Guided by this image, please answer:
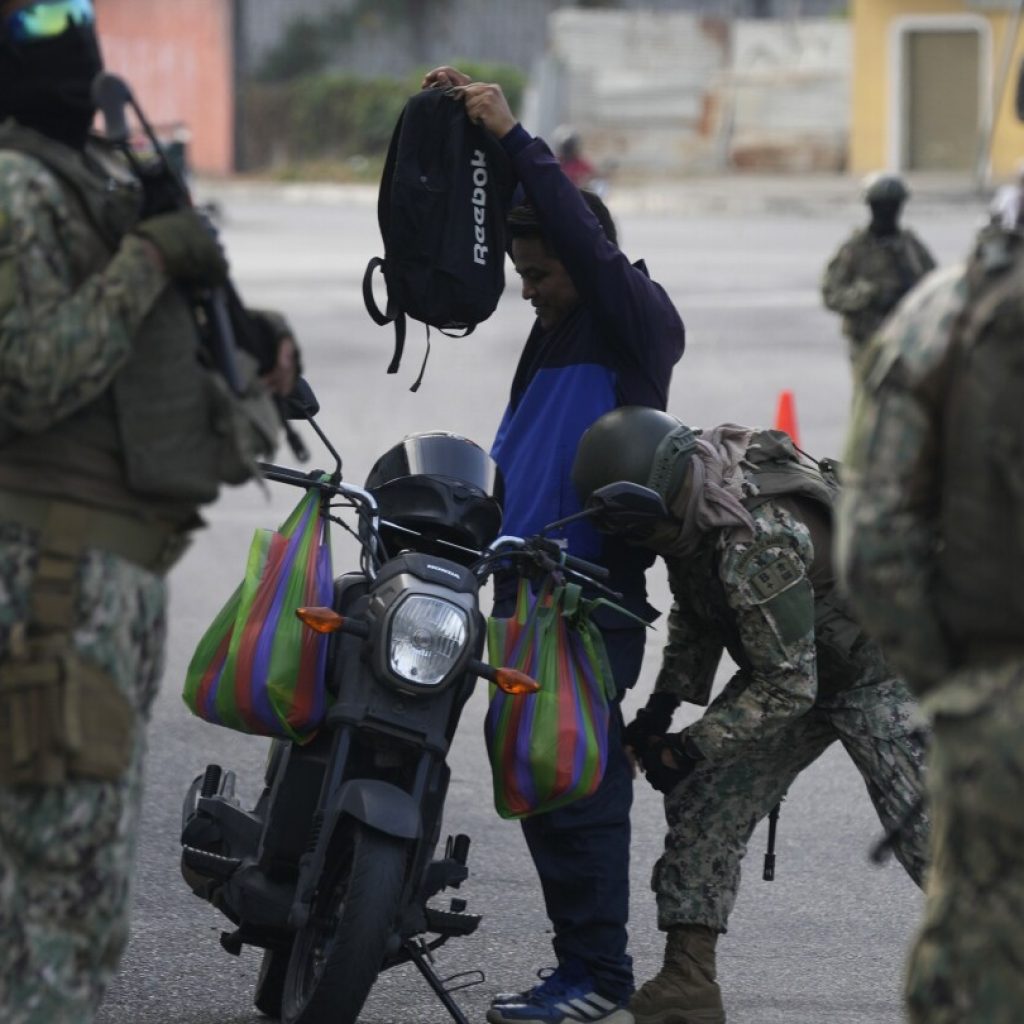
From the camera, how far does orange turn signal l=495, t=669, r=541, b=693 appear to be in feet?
14.7

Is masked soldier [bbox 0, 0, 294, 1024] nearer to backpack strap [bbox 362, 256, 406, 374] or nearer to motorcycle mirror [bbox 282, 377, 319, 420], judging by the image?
motorcycle mirror [bbox 282, 377, 319, 420]

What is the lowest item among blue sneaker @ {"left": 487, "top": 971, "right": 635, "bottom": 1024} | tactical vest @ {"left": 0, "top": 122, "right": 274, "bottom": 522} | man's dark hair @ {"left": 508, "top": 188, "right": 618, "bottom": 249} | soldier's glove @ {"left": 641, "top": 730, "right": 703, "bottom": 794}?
blue sneaker @ {"left": 487, "top": 971, "right": 635, "bottom": 1024}

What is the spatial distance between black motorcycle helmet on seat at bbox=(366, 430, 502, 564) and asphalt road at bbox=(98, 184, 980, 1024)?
1034mm

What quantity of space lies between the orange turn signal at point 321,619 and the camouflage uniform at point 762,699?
765 mm

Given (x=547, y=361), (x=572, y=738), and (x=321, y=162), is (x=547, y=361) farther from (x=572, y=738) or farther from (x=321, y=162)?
(x=321, y=162)

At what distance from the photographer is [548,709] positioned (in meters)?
4.65

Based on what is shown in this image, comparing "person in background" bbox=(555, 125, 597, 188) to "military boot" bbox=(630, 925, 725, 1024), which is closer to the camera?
"military boot" bbox=(630, 925, 725, 1024)

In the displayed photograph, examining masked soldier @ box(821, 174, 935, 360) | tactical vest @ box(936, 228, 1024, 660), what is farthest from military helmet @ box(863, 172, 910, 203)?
tactical vest @ box(936, 228, 1024, 660)

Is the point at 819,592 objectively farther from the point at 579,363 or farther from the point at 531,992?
the point at 531,992

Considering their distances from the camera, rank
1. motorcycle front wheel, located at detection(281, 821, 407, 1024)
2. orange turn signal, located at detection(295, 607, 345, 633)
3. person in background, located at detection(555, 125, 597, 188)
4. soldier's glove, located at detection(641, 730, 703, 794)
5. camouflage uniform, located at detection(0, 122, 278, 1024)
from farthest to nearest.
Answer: person in background, located at detection(555, 125, 597, 188) → soldier's glove, located at detection(641, 730, 703, 794) → orange turn signal, located at detection(295, 607, 345, 633) → motorcycle front wheel, located at detection(281, 821, 407, 1024) → camouflage uniform, located at detection(0, 122, 278, 1024)

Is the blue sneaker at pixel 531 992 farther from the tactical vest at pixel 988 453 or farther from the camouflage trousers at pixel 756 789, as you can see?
the tactical vest at pixel 988 453

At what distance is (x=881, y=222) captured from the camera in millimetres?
13406

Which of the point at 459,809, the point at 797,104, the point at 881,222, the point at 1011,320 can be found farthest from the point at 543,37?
the point at 1011,320

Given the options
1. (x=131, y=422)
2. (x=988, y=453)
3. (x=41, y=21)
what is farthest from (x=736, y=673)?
(x=41, y=21)
